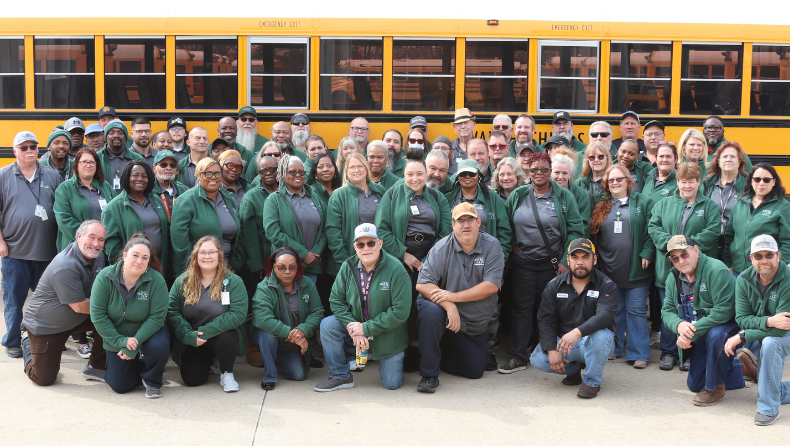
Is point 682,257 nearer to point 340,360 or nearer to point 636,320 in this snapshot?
point 636,320

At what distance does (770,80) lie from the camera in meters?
9.07

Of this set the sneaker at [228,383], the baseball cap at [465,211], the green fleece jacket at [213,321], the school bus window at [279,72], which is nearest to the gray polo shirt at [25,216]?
the green fleece jacket at [213,321]

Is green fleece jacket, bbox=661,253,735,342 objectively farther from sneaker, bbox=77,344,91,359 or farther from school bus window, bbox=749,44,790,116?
sneaker, bbox=77,344,91,359

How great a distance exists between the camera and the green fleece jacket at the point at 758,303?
5.13 meters

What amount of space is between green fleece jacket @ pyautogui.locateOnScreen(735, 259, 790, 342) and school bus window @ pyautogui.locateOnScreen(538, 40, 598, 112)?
13.7 ft

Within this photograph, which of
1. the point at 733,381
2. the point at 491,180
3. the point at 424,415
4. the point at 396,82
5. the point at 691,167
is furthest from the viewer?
the point at 396,82

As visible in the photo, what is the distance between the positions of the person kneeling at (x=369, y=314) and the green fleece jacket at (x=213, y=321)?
26.2 inches

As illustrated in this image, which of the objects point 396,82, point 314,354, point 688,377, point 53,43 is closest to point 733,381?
point 688,377

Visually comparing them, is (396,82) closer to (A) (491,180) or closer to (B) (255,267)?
(A) (491,180)

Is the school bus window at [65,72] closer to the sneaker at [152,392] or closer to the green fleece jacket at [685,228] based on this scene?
the sneaker at [152,392]

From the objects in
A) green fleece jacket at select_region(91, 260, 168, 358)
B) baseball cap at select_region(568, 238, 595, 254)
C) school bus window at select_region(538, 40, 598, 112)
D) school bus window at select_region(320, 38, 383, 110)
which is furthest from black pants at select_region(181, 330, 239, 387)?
school bus window at select_region(538, 40, 598, 112)

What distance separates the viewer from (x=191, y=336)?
5.62 meters

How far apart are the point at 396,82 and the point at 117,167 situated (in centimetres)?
343

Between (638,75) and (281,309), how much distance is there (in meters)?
5.65
